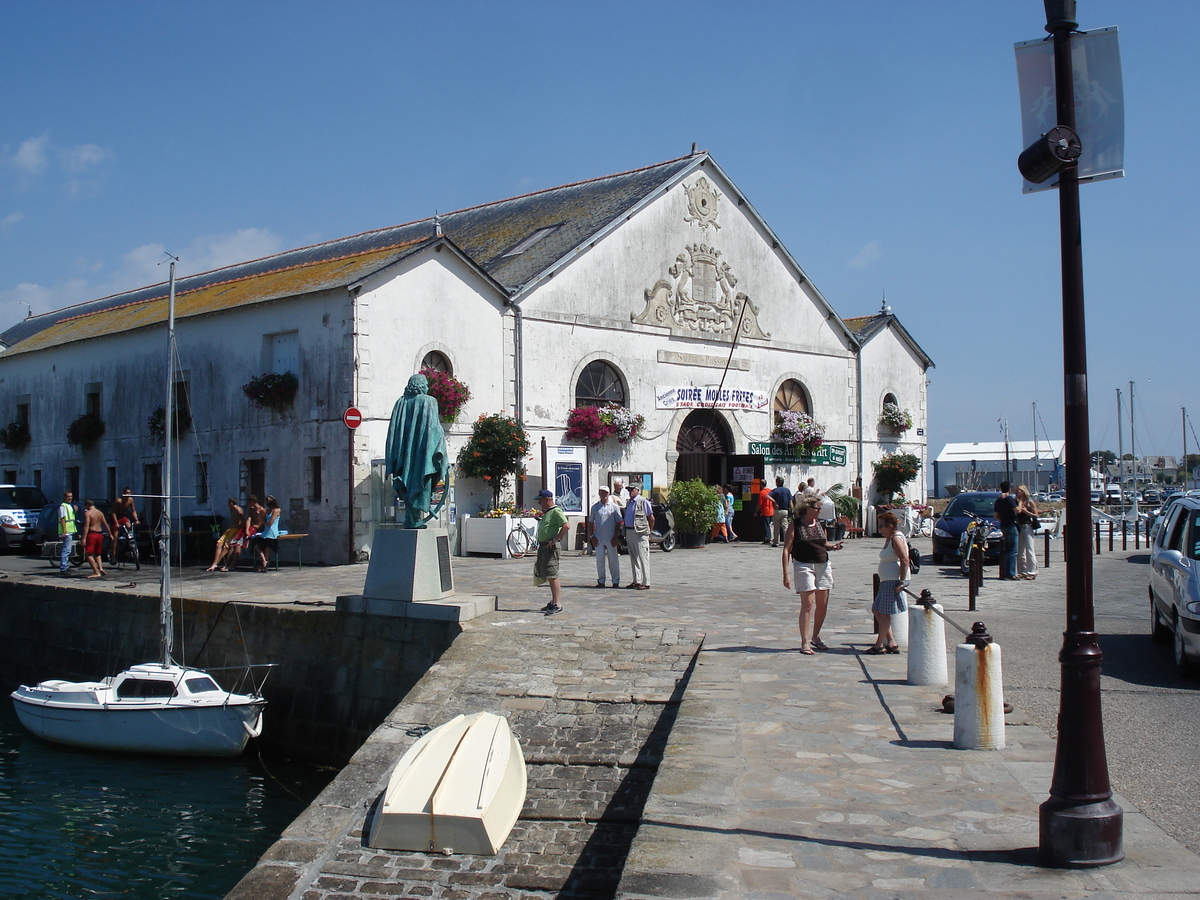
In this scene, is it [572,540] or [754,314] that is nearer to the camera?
[572,540]

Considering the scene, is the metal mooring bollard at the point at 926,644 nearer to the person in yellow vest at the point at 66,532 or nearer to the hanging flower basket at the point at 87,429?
the person in yellow vest at the point at 66,532

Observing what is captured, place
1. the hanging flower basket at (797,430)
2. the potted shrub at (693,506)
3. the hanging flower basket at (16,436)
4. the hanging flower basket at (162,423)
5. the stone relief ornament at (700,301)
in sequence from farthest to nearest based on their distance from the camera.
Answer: the hanging flower basket at (16,436) < the hanging flower basket at (797,430) < the stone relief ornament at (700,301) < the potted shrub at (693,506) < the hanging flower basket at (162,423)

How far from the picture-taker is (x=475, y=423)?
21688 millimetres

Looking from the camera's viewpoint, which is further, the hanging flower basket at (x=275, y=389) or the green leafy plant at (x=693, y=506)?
the green leafy plant at (x=693, y=506)

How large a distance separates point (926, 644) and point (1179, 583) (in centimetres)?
279

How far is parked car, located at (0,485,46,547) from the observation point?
25.8 meters

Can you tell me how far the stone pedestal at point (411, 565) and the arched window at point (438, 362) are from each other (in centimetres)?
891

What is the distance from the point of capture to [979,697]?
22.6 ft

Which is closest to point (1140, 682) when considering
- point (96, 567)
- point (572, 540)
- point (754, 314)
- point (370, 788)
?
point (370, 788)

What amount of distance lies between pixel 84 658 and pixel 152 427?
800cm

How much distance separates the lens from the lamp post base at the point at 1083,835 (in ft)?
15.9

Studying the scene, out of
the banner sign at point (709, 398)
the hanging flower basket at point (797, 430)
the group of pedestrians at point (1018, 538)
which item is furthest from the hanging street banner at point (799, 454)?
the group of pedestrians at point (1018, 538)

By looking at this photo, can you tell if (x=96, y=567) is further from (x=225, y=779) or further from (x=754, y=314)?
(x=754, y=314)

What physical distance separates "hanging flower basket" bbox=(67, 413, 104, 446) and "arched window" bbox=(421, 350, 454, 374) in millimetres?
10135
